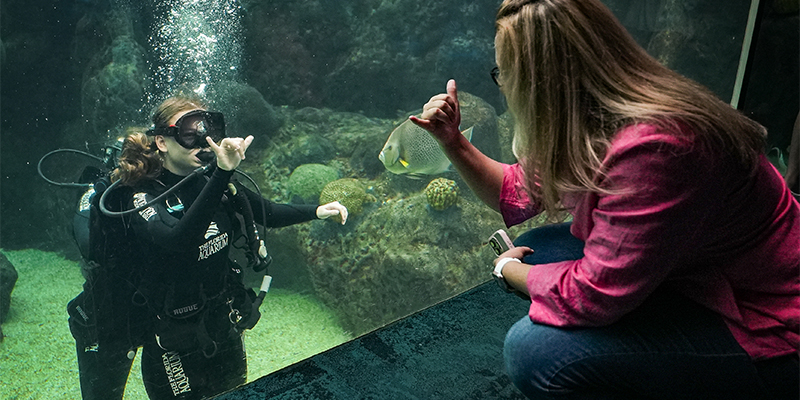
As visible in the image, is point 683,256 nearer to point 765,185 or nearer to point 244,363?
point 765,185

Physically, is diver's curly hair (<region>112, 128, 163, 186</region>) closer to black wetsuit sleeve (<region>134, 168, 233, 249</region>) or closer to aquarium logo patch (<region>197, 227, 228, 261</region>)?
black wetsuit sleeve (<region>134, 168, 233, 249</region>)

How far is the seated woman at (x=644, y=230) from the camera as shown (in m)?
0.78

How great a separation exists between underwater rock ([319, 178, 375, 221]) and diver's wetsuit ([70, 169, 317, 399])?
2881 mm

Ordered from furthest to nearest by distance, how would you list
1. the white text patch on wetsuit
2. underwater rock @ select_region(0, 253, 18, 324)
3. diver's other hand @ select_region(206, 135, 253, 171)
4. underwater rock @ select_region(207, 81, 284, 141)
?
underwater rock @ select_region(207, 81, 284, 141) → underwater rock @ select_region(0, 253, 18, 324) → the white text patch on wetsuit → diver's other hand @ select_region(206, 135, 253, 171)

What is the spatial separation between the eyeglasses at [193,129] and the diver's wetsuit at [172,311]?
206 mm

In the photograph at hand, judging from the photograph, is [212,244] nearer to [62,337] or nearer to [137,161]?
[137,161]

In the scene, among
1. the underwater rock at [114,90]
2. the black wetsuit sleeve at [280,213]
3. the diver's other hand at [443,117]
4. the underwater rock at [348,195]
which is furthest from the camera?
the underwater rock at [114,90]

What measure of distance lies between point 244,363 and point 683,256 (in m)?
2.51

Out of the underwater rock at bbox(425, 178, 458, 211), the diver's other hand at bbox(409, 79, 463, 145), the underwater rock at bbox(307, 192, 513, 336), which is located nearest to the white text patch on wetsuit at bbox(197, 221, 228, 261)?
the diver's other hand at bbox(409, 79, 463, 145)

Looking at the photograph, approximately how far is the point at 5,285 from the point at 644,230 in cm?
694


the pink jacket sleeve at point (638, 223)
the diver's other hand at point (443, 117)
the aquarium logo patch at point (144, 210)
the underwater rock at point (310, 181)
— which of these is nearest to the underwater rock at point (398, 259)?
the underwater rock at point (310, 181)

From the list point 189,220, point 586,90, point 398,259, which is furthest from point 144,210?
point 398,259

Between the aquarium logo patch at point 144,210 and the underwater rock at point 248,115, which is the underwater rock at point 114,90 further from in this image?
the aquarium logo patch at point 144,210

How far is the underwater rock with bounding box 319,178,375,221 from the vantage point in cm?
545
